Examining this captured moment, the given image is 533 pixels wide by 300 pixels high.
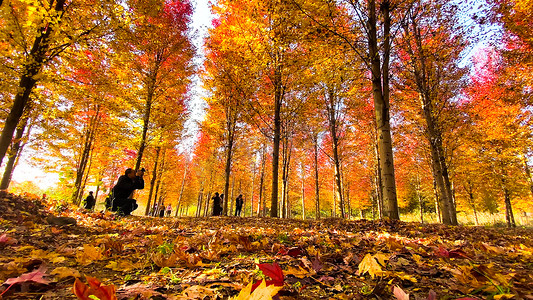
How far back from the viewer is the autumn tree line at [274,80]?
554cm

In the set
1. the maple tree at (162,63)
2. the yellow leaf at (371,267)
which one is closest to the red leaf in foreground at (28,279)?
the yellow leaf at (371,267)

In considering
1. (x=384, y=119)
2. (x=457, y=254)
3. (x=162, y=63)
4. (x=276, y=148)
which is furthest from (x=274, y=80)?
(x=457, y=254)

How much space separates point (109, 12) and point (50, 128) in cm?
632

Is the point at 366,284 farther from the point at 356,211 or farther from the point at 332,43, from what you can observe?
the point at 356,211

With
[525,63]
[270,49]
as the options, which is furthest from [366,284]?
[525,63]

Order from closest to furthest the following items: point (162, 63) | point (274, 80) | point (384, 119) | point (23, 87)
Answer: point (23, 87), point (384, 119), point (274, 80), point (162, 63)

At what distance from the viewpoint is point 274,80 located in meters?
8.76

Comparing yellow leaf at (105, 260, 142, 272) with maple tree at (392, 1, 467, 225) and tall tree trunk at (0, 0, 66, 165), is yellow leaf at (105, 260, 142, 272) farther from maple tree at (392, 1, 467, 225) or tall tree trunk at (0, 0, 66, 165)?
maple tree at (392, 1, 467, 225)

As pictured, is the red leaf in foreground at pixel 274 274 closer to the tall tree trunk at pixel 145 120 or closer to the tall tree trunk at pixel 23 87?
the tall tree trunk at pixel 23 87

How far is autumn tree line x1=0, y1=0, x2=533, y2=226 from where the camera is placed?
5543 mm

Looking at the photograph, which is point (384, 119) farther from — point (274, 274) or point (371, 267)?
point (274, 274)

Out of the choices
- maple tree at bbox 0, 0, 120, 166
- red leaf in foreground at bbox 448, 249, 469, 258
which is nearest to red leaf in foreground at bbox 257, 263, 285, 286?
red leaf in foreground at bbox 448, 249, 469, 258

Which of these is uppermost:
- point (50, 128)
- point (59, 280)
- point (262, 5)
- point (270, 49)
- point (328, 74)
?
point (262, 5)

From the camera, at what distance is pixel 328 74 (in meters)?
7.02
